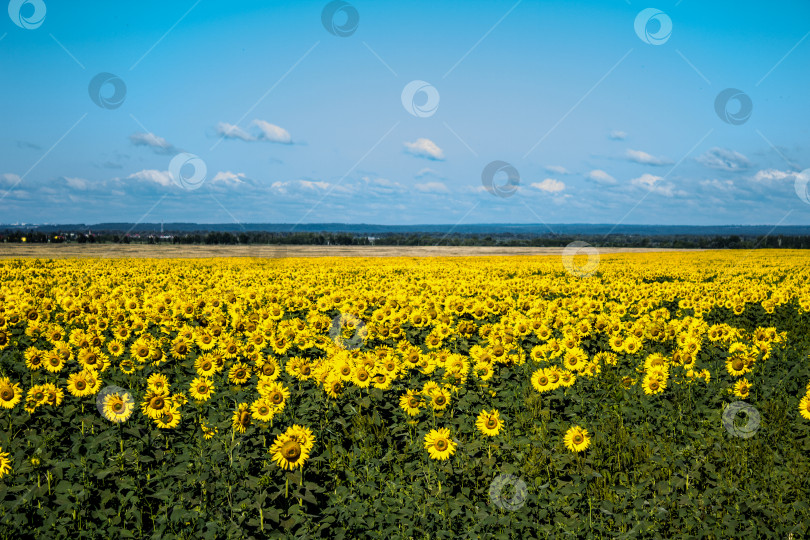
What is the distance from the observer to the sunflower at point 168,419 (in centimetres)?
583

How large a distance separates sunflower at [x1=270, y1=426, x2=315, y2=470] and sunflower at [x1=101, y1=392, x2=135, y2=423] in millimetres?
1961

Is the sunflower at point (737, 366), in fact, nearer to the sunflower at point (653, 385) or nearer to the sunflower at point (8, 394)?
the sunflower at point (653, 385)

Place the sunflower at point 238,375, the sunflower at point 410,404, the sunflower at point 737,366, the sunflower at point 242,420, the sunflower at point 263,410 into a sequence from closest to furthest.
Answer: the sunflower at point 242,420 < the sunflower at point 263,410 < the sunflower at point 410,404 < the sunflower at point 238,375 < the sunflower at point 737,366

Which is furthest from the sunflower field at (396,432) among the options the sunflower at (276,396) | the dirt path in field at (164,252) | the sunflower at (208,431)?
the dirt path in field at (164,252)

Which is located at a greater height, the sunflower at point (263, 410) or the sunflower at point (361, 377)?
the sunflower at point (361, 377)

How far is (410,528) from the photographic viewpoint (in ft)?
15.4

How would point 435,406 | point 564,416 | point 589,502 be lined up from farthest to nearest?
point 564,416 → point 435,406 → point 589,502

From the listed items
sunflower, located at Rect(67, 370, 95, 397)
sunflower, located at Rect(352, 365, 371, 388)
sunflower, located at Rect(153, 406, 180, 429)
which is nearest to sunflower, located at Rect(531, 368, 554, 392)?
sunflower, located at Rect(352, 365, 371, 388)

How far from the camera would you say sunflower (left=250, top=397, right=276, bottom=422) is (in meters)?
5.70

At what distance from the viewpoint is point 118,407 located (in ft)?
19.7

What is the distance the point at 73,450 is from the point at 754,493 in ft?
23.3

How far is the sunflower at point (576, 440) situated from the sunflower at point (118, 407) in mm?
4925

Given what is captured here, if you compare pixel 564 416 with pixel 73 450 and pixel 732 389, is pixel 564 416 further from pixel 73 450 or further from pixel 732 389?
pixel 73 450

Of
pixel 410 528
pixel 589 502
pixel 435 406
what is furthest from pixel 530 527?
pixel 435 406
